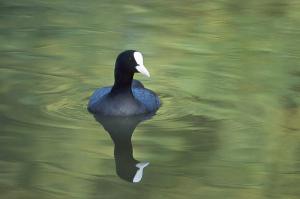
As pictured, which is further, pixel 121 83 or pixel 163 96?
pixel 163 96

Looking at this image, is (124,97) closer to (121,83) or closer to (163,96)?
(121,83)

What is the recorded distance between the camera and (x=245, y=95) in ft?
35.0

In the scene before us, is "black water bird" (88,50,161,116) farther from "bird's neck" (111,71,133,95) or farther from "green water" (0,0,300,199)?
"green water" (0,0,300,199)

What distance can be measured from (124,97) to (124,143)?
946 mm

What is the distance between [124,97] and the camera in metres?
10.1

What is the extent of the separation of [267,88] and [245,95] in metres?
0.48

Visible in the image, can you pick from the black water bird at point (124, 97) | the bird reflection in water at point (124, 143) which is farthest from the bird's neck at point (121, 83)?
the bird reflection in water at point (124, 143)

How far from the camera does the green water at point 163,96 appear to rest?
8125mm

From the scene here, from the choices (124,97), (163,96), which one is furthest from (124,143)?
(163,96)

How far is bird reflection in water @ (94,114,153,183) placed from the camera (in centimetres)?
836

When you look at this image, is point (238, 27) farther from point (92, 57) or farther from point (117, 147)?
point (117, 147)

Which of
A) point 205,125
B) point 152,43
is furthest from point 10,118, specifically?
point 152,43

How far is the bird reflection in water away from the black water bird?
0.25 ft

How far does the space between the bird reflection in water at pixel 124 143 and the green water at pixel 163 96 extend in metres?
0.08
